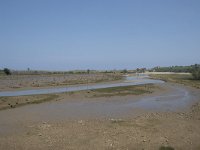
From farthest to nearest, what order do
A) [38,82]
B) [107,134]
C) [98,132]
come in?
[38,82], [98,132], [107,134]

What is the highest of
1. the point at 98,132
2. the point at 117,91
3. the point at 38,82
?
the point at 38,82

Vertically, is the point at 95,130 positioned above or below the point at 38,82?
below

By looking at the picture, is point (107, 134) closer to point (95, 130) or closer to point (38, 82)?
point (95, 130)

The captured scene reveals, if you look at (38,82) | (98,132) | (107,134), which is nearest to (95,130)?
(98,132)

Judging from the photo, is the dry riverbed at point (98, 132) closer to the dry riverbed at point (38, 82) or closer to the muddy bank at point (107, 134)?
the muddy bank at point (107, 134)

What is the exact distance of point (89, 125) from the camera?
67.2ft

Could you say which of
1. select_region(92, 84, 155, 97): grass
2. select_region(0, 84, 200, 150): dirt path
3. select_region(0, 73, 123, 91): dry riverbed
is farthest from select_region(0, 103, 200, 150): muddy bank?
select_region(0, 73, 123, 91): dry riverbed

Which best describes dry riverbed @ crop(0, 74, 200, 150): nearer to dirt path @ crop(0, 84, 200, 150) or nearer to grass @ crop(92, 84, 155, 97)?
dirt path @ crop(0, 84, 200, 150)

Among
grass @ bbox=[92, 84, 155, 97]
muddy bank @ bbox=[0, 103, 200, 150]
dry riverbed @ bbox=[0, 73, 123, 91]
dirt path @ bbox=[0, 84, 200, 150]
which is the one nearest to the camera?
muddy bank @ bbox=[0, 103, 200, 150]

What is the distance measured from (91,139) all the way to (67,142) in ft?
5.20

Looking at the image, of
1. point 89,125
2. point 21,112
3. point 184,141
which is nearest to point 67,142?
point 89,125

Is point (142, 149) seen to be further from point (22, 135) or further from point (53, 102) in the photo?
point (53, 102)

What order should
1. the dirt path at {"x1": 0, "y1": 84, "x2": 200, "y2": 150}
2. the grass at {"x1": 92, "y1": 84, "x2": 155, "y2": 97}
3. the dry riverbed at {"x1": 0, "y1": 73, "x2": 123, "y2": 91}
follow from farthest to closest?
the dry riverbed at {"x1": 0, "y1": 73, "x2": 123, "y2": 91} < the grass at {"x1": 92, "y1": 84, "x2": 155, "y2": 97} < the dirt path at {"x1": 0, "y1": 84, "x2": 200, "y2": 150}

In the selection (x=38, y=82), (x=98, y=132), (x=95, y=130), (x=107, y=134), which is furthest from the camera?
(x=38, y=82)
